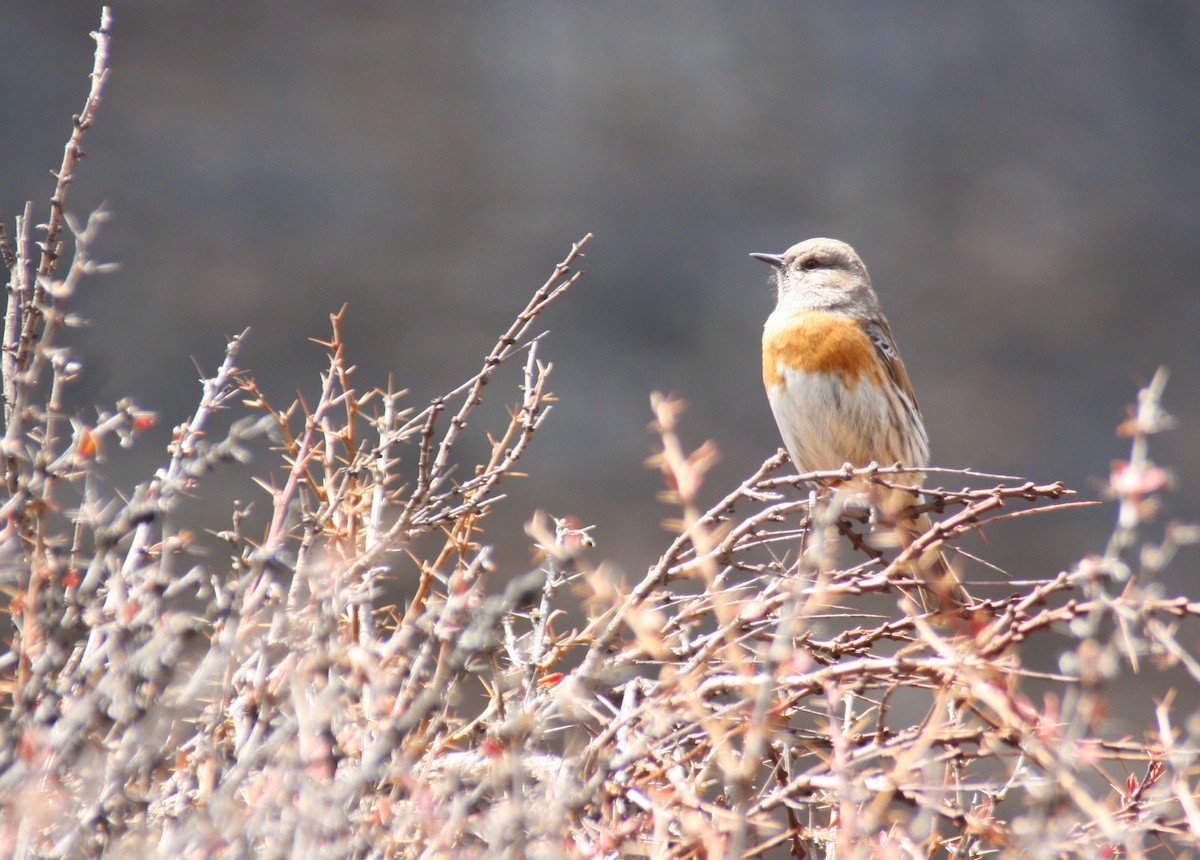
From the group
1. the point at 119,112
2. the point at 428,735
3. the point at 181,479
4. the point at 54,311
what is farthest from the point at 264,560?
the point at 119,112

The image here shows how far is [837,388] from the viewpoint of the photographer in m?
4.55

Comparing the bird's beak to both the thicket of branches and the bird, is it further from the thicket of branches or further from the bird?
the thicket of branches

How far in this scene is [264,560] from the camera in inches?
63.0

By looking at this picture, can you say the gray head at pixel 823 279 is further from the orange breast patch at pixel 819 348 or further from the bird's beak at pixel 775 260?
the orange breast patch at pixel 819 348

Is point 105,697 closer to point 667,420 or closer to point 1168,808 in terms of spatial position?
point 667,420

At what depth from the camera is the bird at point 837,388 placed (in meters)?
4.56

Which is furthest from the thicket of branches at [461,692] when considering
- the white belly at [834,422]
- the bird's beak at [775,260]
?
the bird's beak at [775,260]

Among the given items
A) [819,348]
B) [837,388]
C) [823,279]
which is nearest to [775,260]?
[823,279]

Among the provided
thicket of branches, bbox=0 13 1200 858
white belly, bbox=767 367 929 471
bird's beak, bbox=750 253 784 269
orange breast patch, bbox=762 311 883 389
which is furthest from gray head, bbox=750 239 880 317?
thicket of branches, bbox=0 13 1200 858

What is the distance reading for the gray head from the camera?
488 centimetres

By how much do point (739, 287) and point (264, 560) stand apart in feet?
26.8

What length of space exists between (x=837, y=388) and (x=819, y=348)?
6.1 inches

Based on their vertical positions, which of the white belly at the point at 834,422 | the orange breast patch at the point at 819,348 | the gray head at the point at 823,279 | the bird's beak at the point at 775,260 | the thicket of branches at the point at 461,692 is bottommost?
the thicket of branches at the point at 461,692

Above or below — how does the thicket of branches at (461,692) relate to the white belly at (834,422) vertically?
below
